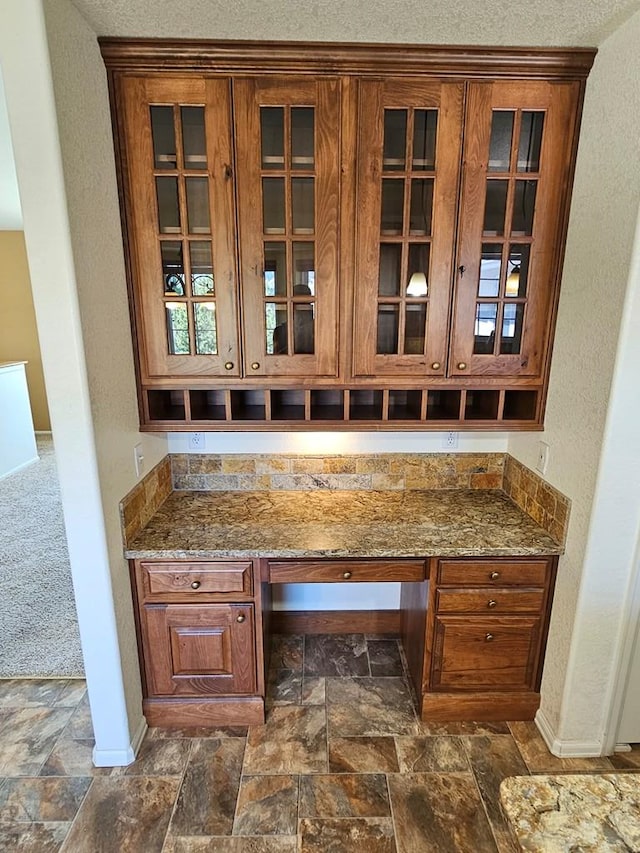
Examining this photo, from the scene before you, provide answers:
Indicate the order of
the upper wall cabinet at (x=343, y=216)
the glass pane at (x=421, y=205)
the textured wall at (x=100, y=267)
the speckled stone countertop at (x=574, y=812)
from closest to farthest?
the speckled stone countertop at (x=574, y=812)
the textured wall at (x=100, y=267)
the upper wall cabinet at (x=343, y=216)
the glass pane at (x=421, y=205)

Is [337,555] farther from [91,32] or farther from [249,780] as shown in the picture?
[91,32]

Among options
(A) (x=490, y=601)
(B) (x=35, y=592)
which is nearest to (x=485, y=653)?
(A) (x=490, y=601)

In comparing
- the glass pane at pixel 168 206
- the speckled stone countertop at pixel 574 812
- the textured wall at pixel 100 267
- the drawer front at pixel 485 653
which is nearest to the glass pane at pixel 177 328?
the textured wall at pixel 100 267

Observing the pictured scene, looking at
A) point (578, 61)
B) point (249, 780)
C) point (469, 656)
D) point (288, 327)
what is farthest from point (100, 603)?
point (578, 61)

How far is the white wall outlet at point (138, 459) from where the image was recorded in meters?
1.93

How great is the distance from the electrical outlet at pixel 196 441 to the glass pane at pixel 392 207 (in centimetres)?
129

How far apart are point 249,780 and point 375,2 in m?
2.75

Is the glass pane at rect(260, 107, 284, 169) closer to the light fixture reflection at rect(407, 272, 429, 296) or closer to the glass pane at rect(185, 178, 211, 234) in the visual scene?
the glass pane at rect(185, 178, 211, 234)

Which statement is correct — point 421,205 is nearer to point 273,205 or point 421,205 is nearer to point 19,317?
point 273,205

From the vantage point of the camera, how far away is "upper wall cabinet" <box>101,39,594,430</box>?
1.71m

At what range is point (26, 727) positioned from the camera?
2053 millimetres

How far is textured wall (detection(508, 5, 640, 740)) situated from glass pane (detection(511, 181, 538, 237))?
0.50 feet

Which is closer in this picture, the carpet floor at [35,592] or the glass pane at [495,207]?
the glass pane at [495,207]

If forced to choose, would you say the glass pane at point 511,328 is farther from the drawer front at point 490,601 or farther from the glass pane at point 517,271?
the drawer front at point 490,601
